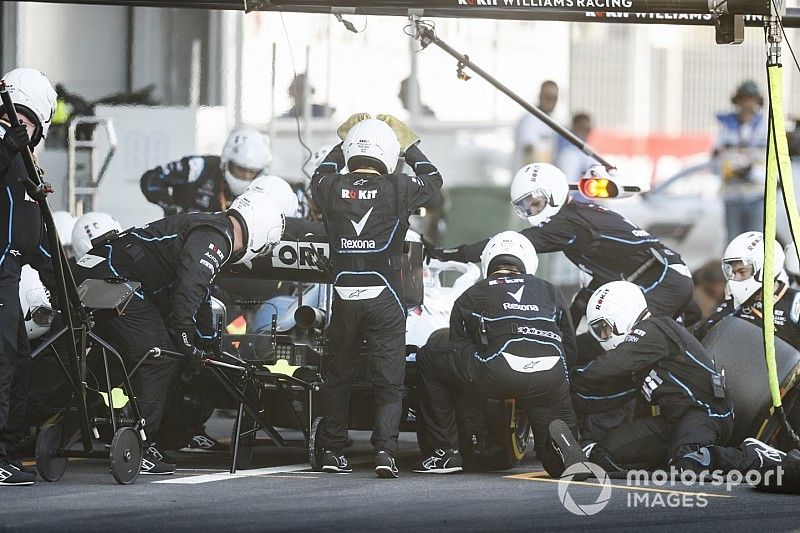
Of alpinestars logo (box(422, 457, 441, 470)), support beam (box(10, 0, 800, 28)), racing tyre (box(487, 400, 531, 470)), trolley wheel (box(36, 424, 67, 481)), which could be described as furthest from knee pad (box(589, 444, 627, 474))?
trolley wheel (box(36, 424, 67, 481))

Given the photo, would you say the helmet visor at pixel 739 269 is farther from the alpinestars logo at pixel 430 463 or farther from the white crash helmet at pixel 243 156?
the white crash helmet at pixel 243 156

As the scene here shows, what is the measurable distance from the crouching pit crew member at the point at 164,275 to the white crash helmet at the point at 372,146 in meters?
0.64

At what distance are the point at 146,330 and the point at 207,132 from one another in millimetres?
4087

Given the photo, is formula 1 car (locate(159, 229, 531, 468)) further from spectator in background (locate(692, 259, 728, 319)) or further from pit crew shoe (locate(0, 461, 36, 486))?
spectator in background (locate(692, 259, 728, 319))

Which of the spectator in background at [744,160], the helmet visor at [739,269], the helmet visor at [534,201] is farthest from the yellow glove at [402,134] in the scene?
the spectator in background at [744,160]

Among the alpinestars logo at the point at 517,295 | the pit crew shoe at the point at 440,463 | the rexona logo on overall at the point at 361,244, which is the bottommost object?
the pit crew shoe at the point at 440,463

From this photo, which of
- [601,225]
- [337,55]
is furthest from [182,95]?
[601,225]

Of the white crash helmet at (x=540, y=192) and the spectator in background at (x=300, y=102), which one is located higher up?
the spectator in background at (x=300, y=102)

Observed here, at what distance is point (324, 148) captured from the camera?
12328mm

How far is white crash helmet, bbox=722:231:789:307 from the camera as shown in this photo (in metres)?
11.6

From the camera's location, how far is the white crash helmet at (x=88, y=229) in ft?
38.1

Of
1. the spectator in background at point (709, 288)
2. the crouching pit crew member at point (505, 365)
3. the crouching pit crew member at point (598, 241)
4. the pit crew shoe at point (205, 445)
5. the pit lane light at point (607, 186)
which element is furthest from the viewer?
the spectator in background at point (709, 288)

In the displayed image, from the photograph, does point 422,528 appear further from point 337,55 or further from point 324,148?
point 337,55

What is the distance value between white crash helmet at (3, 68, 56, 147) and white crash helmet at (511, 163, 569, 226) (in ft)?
12.6
